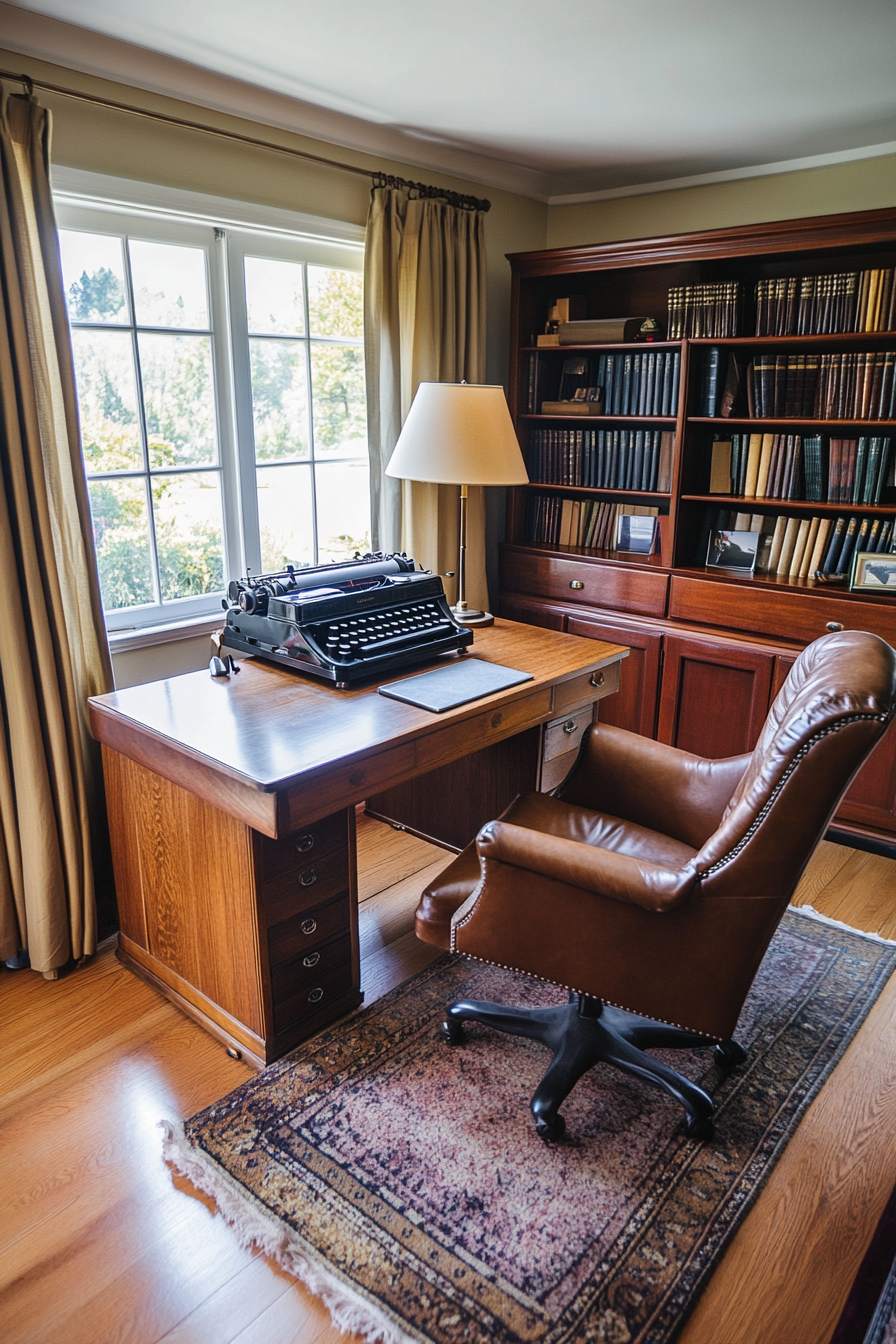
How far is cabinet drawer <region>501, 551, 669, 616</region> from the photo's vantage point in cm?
324

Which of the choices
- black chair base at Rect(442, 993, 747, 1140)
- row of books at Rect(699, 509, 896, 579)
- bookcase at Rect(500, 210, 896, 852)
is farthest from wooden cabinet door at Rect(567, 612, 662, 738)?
black chair base at Rect(442, 993, 747, 1140)

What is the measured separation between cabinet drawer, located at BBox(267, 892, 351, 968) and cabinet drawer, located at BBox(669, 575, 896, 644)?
176 cm

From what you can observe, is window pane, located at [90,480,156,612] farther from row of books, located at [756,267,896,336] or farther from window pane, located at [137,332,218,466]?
row of books, located at [756,267,896,336]

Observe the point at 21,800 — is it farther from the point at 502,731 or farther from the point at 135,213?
the point at 135,213

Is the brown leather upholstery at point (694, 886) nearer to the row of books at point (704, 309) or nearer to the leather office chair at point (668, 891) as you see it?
the leather office chair at point (668, 891)

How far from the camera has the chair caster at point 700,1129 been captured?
175 cm

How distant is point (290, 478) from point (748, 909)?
214 centimetres

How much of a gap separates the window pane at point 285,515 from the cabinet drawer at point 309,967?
55.1 inches

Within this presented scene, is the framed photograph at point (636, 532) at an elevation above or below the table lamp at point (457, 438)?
below

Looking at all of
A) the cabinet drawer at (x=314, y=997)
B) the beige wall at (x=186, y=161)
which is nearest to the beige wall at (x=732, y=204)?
the beige wall at (x=186, y=161)

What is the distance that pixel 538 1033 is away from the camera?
1938 mm

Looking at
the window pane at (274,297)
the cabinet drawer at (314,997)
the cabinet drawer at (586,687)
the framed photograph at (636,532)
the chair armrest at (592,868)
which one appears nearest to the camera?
the chair armrest at (592,868)

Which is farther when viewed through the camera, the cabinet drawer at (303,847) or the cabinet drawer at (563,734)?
the cabinet drawer at (563,734)

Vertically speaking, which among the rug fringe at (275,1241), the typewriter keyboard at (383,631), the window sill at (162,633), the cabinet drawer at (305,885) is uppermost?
the typewriter keyboard at (383,631)
